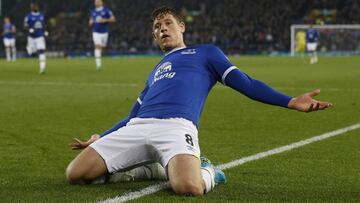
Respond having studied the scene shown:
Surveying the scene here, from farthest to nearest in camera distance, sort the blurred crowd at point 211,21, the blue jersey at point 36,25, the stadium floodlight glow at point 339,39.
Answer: the blurred crowd at point 211,21
the stadium floodlight glow at point 339,39
the blue jersey at point 36,25

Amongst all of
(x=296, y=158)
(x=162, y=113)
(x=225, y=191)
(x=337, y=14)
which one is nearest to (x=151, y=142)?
(x=162, y=113)

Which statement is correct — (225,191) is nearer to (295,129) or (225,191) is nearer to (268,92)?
(268,92)

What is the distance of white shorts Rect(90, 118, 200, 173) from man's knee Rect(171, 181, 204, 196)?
0.31m

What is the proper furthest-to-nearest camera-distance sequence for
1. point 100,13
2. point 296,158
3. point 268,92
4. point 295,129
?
point 100,13
point 295,129
point 296,158
point 268,92

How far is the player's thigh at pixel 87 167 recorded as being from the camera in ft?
16.2

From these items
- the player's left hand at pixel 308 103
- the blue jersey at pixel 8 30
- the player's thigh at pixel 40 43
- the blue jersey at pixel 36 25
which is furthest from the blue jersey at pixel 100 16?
the player's left hand at pixel 308 103

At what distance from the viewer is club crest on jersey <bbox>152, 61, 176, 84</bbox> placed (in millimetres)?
5207

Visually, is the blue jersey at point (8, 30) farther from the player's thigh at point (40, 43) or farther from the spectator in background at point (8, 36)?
the player's thigh at point (40, 43)

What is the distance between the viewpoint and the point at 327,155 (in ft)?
20.7

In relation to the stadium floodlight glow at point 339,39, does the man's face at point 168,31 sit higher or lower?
higher

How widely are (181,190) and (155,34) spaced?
139cm

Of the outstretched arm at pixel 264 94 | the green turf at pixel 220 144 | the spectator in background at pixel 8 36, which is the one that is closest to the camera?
the outstretched arm at pixel 264 94

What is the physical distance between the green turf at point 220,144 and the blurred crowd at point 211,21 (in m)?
31.9

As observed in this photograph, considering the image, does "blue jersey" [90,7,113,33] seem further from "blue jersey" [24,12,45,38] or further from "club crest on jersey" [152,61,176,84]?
"club crest on jersey" [152,61,176,84]
